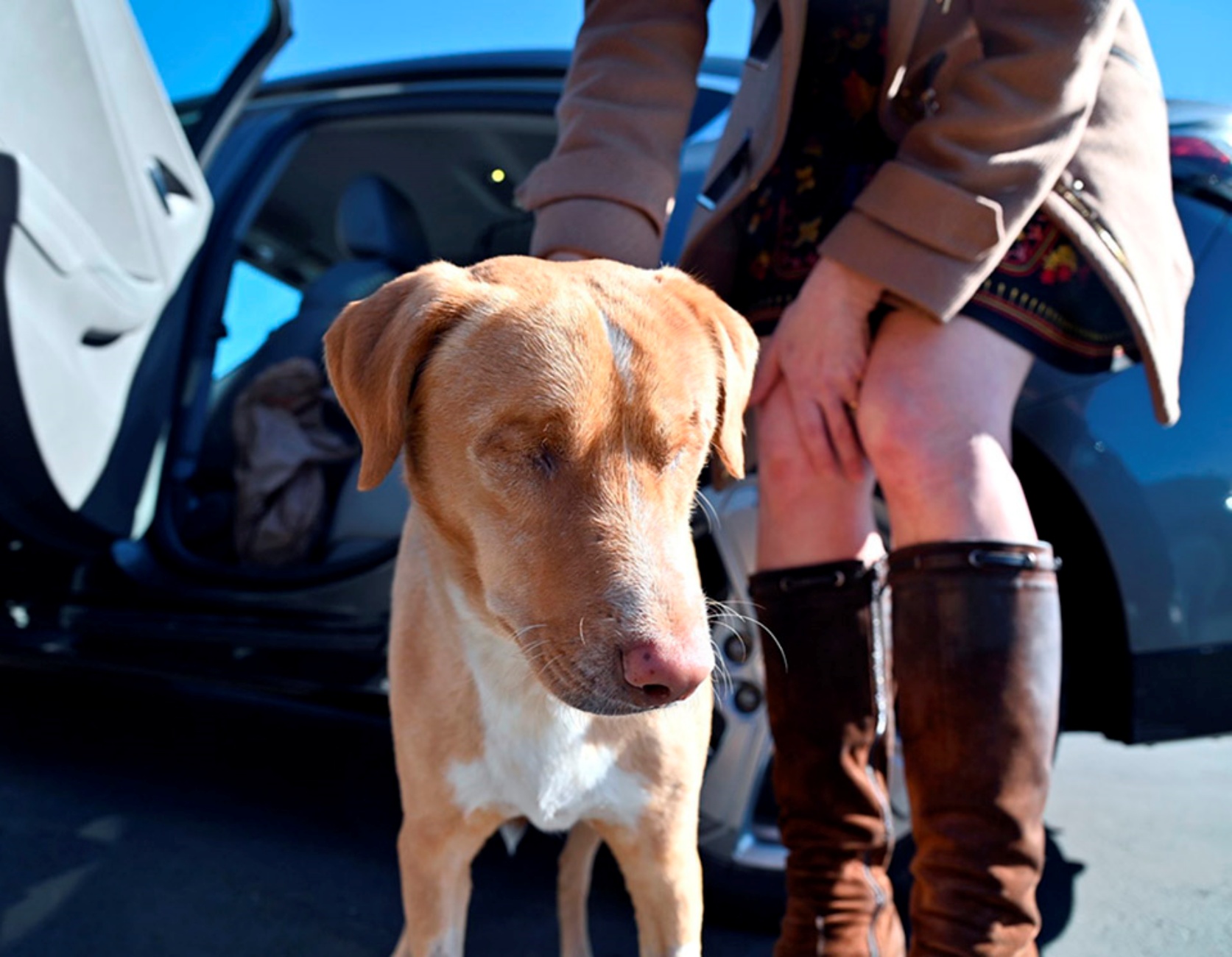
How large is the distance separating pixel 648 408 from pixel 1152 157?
3.08ft

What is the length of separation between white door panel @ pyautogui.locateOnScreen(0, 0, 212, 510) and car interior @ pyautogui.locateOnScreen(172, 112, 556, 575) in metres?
0.47

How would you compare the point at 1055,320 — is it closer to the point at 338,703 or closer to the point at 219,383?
the point at 338,703

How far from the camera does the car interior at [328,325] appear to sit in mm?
2828

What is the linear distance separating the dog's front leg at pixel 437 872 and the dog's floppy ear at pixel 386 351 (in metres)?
0.60

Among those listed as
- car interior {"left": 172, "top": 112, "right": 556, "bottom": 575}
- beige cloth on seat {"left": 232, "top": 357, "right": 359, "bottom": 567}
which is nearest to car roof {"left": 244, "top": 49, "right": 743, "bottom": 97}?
car interior {"left": 172, "top": 112, "right": 556, "bottom": 575}

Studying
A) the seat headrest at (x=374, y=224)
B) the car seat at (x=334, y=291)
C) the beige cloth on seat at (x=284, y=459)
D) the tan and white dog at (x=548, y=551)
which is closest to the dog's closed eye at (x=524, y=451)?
the tan and white dog at (x=548, y=551)

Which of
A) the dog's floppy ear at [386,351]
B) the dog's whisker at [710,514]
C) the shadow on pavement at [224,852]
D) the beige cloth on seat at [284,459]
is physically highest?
the dog's floppy ear at [386,351]

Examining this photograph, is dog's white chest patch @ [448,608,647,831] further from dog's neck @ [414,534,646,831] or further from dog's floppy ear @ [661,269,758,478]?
dog's floppy ear @ [661,269,758,478]

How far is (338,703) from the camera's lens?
250cm

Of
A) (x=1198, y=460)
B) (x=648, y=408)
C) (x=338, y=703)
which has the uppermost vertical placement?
(x=648, y=408)

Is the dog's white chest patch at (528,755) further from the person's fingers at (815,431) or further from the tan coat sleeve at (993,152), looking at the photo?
the tan coat sleeve at (993,152)

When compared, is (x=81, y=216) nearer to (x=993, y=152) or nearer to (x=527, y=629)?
(x=527, y=629)

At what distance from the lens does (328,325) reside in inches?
128

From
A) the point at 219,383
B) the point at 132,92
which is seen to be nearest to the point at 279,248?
the point at 219,383
